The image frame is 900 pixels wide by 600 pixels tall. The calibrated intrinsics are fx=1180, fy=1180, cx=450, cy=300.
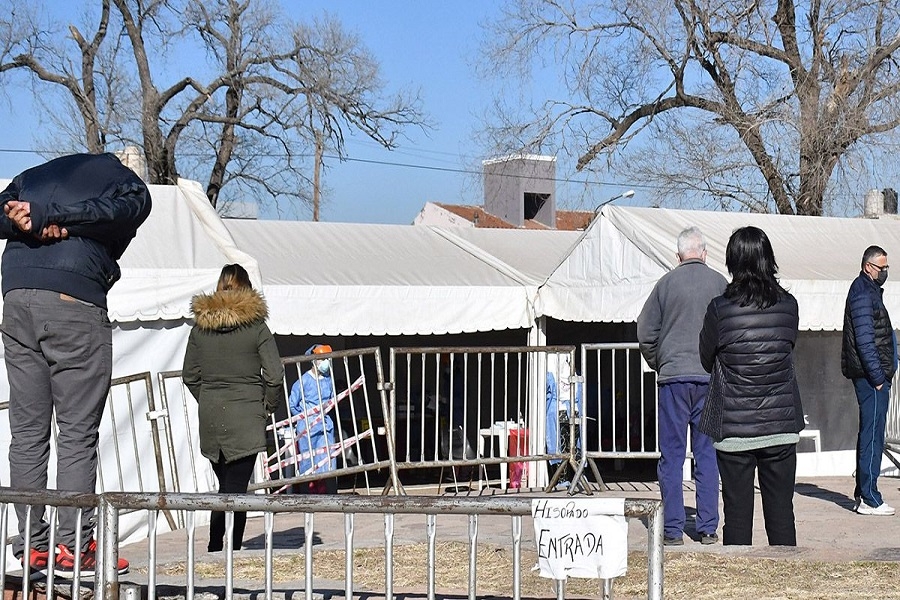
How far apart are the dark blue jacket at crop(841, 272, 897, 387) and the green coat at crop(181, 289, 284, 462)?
415 cm

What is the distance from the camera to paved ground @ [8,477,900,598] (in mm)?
5754

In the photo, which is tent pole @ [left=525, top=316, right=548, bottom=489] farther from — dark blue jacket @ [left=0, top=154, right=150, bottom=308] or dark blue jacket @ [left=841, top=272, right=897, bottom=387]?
dark blue jacket @ [left=0, top=154, right=150, bottom=308]

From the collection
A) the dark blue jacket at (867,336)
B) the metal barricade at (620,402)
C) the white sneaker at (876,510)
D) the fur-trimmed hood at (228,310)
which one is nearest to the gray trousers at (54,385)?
the fur-trimmed hood at (228,310)

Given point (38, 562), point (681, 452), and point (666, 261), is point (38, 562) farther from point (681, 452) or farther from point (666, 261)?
point (666, 261)

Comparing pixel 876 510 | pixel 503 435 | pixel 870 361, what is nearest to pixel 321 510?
pixel 870 361

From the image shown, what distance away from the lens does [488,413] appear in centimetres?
1598

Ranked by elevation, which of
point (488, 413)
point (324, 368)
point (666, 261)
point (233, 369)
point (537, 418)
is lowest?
point (488, 413)

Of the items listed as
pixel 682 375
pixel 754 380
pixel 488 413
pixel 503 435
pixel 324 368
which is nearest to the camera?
pixel 754 380

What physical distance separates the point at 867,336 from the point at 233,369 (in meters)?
4.43

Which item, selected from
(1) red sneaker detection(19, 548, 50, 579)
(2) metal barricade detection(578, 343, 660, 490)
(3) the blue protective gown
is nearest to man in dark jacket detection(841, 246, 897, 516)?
(3) the blue protective gown

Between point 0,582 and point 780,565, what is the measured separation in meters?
3.45

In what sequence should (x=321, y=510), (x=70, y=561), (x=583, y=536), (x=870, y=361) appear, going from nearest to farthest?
(x=583, y=536) < (x=321, y=510) < (x=70, y=561) < (x=870, y=361)

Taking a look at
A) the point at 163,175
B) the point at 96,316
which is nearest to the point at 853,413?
the point at 96,316

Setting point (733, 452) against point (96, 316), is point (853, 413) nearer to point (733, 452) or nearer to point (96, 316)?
point (733, 452)
